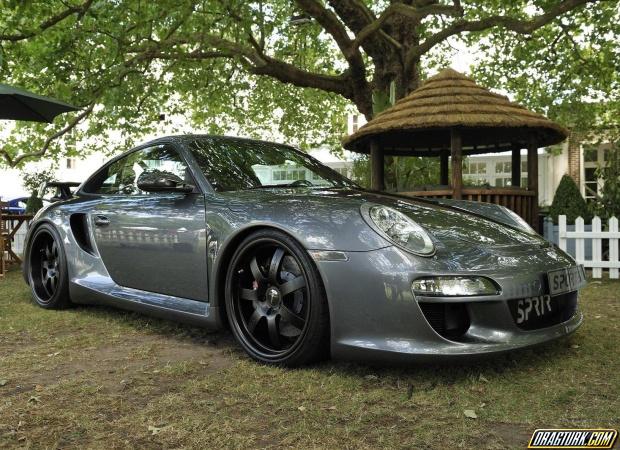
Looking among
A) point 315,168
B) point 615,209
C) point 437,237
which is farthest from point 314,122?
point 437,237

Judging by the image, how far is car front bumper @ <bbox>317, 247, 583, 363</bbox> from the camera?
2535mm

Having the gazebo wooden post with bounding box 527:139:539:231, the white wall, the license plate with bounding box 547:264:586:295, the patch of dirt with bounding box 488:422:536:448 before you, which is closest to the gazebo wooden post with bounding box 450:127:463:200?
the gazebo wooden post with bounding box 527:139:539:231

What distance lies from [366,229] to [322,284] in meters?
0.34

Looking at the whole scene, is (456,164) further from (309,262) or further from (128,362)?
(128,362)

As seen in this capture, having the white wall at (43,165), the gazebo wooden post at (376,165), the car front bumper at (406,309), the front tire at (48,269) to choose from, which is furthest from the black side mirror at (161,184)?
the white wall at (43,165)

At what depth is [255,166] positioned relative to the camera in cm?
379

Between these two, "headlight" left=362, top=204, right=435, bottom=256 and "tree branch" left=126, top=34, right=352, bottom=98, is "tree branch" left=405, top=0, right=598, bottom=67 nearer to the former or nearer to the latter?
"tree branch" left=126, top=34, right=352, bottom=98

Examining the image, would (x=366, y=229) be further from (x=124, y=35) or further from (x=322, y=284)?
(x=124, y=35)

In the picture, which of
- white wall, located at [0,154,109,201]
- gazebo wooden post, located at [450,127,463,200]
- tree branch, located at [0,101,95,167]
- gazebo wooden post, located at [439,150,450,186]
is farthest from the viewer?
white wall, located at [0,154,109,201]

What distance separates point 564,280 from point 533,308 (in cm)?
29

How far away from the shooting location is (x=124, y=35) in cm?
1021

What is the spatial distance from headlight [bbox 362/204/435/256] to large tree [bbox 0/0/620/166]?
236 inches

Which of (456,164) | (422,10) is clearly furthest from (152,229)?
(422,10)

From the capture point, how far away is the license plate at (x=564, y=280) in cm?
282
